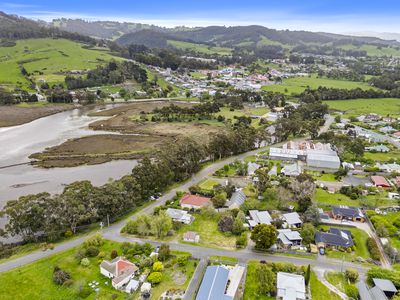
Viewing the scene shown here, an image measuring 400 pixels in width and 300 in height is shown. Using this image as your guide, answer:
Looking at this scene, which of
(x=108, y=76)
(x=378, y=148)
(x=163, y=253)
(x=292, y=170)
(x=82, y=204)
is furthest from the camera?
(x=108, y=76)

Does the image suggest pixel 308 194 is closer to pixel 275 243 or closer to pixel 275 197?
pixel 275 197

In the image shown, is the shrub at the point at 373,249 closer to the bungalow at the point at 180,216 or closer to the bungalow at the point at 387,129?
the bungalow at the point at 180,216

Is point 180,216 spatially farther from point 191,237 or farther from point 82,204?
point 82,204

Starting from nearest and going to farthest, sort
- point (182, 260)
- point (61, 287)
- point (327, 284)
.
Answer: point (61, 287), point (327, 284), point (182, 260)

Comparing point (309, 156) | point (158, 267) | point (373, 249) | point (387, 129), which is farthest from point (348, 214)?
point (387, 129)

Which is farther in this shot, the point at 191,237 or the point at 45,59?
the point at 45,59

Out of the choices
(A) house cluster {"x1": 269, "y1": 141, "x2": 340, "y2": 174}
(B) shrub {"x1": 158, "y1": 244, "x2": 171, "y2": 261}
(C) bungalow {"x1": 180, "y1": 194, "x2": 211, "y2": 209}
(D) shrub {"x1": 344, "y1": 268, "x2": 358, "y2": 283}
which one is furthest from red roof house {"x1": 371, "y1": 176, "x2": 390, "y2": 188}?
(B) shrub {"x1": 158, "y1": 244, "x2": 171, "y2": 261}

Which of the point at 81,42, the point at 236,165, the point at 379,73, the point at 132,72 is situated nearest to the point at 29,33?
the point at 81,42
